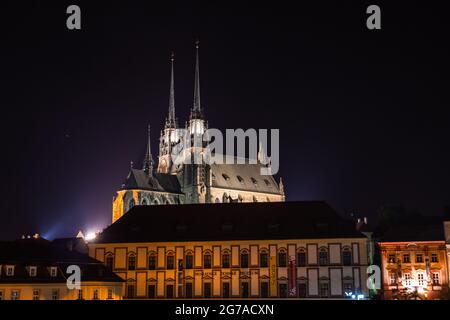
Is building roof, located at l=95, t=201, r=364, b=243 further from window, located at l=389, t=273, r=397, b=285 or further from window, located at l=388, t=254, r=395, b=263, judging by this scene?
window, located at l=389, t=273, r=397, b=285

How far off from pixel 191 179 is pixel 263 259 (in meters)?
70.0

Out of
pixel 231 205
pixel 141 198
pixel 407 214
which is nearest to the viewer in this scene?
pixel 231 205

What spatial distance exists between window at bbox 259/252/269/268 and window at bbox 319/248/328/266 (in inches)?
216

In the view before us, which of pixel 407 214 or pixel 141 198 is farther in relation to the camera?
pixel 141 198

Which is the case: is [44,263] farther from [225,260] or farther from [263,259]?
[263,259]

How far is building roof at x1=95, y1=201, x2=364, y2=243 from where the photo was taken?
7219 centimetres

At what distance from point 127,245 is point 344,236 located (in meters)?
22.8

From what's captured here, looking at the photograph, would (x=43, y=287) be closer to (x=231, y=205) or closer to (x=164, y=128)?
(x=231, y=205)

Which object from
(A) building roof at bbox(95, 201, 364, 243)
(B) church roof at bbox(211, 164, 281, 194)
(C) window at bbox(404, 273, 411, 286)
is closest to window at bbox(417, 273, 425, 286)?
(C) window at bbox(404, 273, 411, 286)
